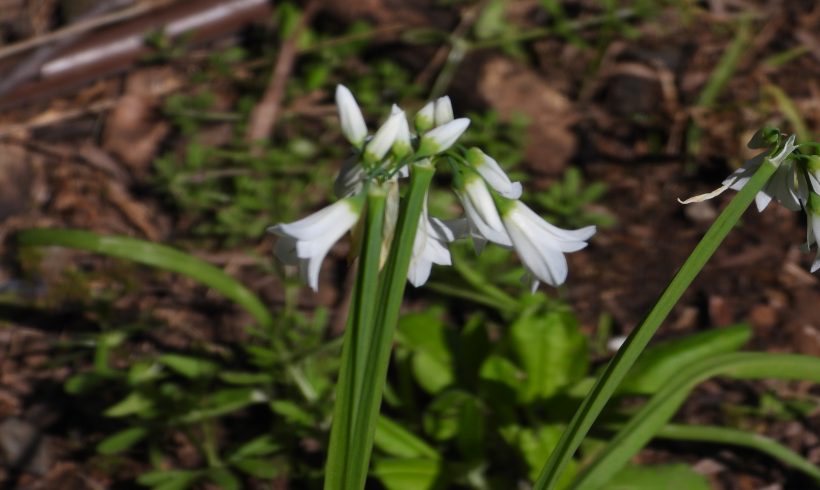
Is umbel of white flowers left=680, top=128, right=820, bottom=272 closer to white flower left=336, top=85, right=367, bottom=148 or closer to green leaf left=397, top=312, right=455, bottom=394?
white flower left=336, top=85, right=367, bottom=148

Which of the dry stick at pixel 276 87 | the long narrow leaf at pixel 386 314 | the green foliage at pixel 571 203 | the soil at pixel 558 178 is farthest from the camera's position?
the dry stick at pixel 276 87

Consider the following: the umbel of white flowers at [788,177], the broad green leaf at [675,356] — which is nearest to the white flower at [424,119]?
the umbel of white flowers at [788,177]

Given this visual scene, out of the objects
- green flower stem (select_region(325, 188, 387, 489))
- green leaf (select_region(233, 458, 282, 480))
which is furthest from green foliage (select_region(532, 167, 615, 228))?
green flower stem (select_region(325, 188, 387, 489))

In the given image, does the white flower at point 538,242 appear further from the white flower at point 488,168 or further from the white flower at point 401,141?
the white flower at point 401,141

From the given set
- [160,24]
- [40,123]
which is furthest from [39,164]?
[160,24]

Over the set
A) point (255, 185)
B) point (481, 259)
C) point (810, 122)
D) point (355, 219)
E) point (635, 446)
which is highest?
point (810, 122)

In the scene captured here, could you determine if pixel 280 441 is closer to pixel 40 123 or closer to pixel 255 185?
pixel 255 185

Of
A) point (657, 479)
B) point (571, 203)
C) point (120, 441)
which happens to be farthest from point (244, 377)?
point (571, 203)
